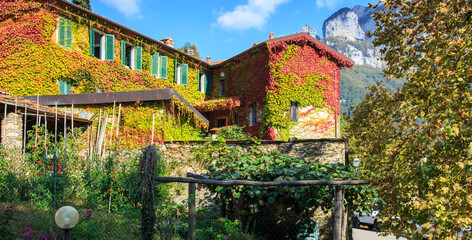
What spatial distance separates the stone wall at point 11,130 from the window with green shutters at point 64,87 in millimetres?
6088

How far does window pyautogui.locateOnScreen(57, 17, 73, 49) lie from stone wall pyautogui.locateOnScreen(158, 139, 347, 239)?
781cm

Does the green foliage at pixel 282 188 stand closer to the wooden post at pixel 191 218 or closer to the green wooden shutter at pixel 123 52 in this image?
the wooden post at pixel 191 218

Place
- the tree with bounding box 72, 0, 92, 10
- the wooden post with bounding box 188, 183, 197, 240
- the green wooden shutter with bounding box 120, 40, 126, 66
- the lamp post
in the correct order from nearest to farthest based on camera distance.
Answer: the lamp post
the wooden post with bounding box 188, 183, 197, 240
the green wooden shutter with bounding box 120, 40, 126, 66
the tree with bounding box 72, 0, 92, 10

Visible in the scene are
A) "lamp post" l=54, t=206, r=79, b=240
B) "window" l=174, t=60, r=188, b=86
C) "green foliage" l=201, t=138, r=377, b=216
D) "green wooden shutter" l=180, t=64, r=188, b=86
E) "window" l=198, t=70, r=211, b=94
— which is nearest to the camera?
"lamp post" l=54, t=206, r=79, b=240

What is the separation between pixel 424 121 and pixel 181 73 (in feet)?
56.3

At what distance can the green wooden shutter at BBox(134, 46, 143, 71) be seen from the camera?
18.0 meters

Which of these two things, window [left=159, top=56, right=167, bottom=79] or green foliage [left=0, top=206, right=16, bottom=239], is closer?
green foliage [left=0, top=206, right=16, bottom=239]

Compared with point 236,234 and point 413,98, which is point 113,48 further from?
point 413,98

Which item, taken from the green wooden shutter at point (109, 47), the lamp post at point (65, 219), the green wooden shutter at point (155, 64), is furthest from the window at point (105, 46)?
the lamp post at point (65, 219)

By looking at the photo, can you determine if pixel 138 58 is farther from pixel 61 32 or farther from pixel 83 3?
pixel 83 3

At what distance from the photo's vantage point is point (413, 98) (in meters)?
4.68

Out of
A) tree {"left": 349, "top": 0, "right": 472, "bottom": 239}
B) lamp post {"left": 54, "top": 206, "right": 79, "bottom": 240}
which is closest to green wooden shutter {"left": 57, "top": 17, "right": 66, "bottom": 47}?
lamp post {"left": 54, "top": 206, "right": 79, "bottom": 240}

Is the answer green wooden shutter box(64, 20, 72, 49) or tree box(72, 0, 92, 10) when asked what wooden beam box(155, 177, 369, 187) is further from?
tree box(72, 0, 92, 10)

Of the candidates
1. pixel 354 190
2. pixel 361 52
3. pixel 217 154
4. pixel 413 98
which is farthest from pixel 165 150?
pixel 361 52
